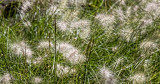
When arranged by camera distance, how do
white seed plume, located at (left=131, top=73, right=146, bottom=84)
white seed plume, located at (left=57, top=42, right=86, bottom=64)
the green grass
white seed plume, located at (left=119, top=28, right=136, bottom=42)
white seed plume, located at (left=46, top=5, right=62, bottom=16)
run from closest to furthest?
white seed plume, located at (left=57, top=42, right=86, bottom=64) < white seed plume, located at (left=131, top=73, right=146, bottom=84) < the green grass < white seed plume, located at (left=119, top=28, right=136, bottom=42) < white seed plume, located at (left=46, top=5, right=62, bottom=16)

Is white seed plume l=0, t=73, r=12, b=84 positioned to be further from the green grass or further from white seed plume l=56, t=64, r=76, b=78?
white seed plume l=56, t=64, r=76, b=78

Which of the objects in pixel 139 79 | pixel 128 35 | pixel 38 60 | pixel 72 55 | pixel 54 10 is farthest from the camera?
Result: pixel 54 10

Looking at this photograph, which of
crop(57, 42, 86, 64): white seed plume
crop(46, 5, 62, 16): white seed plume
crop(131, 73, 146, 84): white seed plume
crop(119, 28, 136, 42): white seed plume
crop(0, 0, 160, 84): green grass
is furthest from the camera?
crop(46, 5, 62, 16): white seed plume

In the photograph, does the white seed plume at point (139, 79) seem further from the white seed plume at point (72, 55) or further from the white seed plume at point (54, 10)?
the white seed plume at point (54, 10)

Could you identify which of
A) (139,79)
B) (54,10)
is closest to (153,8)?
(139,79)

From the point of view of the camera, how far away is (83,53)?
153 cm

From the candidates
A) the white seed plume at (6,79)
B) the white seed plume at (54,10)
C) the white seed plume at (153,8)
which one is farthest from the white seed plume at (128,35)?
the white seed plume at (6,79)

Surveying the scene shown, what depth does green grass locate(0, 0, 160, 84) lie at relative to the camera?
1554 millimetres

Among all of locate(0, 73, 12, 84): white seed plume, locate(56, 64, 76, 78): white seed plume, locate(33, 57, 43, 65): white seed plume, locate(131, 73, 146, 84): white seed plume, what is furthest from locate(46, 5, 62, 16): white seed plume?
locate(131, 73, 146, 84): white seed plume

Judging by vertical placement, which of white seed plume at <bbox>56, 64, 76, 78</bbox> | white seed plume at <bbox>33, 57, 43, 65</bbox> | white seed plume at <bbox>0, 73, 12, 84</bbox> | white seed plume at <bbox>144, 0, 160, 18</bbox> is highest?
white seed plume at <bbox>144, 0, 160, 18</bbox>

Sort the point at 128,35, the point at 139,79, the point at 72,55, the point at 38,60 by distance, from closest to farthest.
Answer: the point at 72,55
the point at 139,79
the point at 38,60
the point at 128,35

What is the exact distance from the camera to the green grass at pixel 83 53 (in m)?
1.55

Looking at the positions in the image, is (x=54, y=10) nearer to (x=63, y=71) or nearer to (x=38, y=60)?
(x=38, y=60)

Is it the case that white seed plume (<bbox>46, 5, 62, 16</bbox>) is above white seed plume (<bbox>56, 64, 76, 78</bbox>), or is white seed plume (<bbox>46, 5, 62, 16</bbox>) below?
above
